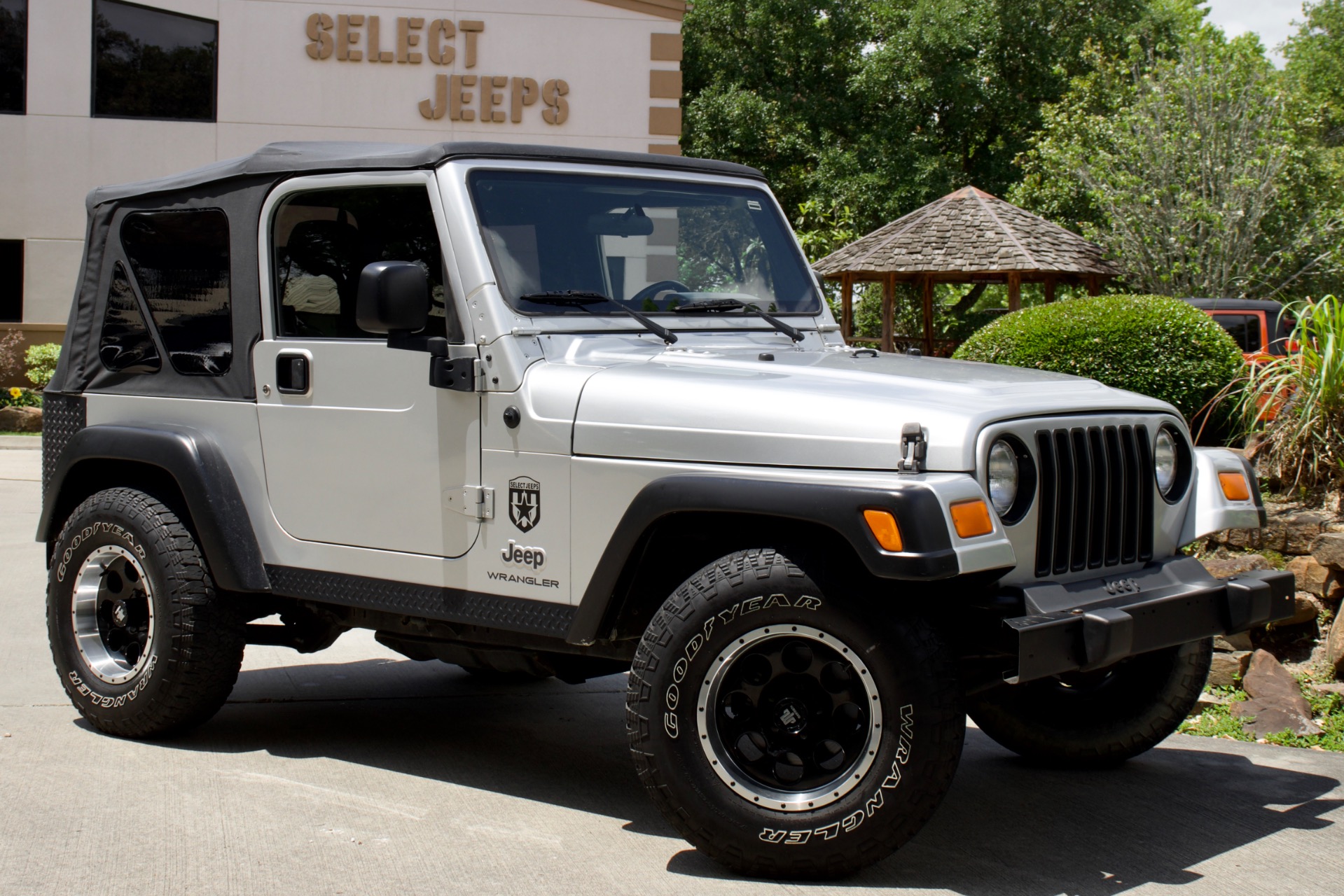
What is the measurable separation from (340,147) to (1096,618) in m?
3.00

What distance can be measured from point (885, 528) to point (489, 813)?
1.79 metres

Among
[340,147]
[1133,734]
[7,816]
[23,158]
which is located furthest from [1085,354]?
[23,158]

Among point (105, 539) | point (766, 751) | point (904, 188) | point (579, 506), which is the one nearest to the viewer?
point (766, 751)

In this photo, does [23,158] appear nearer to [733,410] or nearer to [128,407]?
[128,407]

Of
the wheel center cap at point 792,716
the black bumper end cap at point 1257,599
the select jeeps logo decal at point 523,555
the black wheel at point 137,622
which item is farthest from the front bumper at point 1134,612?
Answer: the black wheel at point 137,622

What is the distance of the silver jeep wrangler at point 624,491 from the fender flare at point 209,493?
1 centimetres

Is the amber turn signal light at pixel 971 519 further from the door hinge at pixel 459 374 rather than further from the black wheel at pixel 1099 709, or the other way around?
the door hinge at pixel 459 374

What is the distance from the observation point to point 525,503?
436 cm

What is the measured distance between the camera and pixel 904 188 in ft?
96.5

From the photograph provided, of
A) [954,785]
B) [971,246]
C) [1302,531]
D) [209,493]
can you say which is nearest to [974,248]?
[971,246]

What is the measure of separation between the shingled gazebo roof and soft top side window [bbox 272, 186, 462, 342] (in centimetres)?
1468

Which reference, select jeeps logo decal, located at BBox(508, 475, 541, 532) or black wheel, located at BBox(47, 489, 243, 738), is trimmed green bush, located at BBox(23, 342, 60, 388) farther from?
select jeeps logo decal, located at BBox(508, 475, 541, 532)

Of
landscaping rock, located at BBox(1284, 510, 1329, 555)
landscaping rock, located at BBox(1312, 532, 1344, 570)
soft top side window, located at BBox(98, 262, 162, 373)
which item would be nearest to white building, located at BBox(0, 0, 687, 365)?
landscaping rock, located at BBox(1284, 510, 1329, 555)

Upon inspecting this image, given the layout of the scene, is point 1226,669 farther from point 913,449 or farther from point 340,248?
point 340,248
